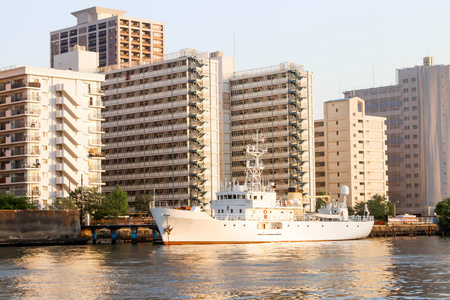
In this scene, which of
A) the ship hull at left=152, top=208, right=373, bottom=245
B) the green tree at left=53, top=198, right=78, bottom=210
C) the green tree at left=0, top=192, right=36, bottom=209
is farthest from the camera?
the green tree at left=53, top=198, right=78, bottom=210

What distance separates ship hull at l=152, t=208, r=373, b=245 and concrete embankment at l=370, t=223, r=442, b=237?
33633 mm

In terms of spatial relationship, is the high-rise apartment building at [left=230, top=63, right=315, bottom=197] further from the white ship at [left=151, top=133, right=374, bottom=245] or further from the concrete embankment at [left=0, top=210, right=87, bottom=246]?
the concrete embankment at [left=0, top=210, right=87, bottom=246]

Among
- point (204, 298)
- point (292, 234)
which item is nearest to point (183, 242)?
point (292, 234)

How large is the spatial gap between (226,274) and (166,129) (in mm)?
110414

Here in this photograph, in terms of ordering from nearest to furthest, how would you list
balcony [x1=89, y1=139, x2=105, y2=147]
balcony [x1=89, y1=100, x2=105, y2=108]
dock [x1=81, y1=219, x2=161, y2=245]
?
1. dock [x1=81, y1=219, x2=161, y2=245]
2. balcony [x1=89, y1=139, x2=105, y2=147]
3. balcony [x1=89, y1=100, x2=105, y2=108]

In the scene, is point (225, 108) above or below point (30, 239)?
above

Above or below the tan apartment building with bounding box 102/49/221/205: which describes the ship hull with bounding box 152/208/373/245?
below

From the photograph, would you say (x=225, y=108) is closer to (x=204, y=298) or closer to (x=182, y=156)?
(x=182, y=156)

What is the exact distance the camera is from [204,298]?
51219mm

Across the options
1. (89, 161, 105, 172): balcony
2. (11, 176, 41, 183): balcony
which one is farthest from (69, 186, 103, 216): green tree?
(89, 161, 105, 172): balcony

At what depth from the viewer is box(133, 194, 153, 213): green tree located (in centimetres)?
16212

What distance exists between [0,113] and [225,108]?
6247 cm

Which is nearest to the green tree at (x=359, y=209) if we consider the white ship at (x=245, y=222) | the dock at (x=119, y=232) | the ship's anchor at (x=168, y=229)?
the white ship at (x=245, y=222)

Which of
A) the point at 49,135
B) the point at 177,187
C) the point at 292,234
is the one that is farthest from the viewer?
the point at 177,187
